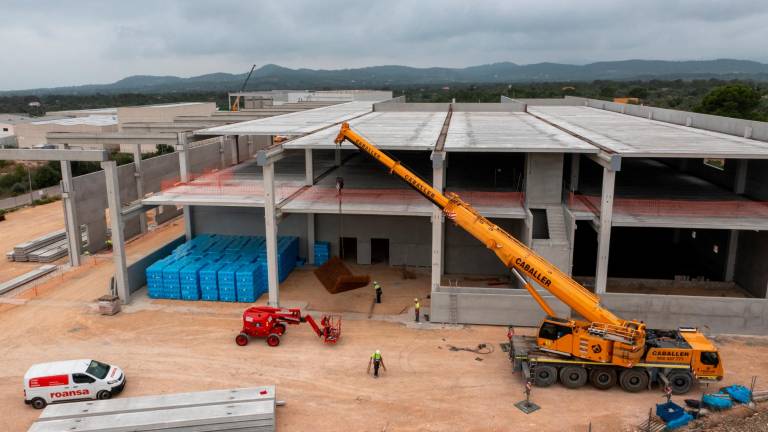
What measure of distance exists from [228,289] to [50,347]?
6.85 metres

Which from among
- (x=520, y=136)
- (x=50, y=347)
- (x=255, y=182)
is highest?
(x=520, y=136)

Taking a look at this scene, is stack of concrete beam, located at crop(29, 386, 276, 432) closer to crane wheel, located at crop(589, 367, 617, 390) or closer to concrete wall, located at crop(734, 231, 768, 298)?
crane wheel, located at crop(589, 367, 617, 390)

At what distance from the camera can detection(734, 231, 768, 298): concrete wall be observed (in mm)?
22266

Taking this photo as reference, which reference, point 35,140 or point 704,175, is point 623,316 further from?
point 35,140

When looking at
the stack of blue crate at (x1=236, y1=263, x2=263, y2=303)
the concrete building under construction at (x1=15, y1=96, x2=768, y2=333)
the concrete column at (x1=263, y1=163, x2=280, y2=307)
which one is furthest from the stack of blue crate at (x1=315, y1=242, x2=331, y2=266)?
the concrete column at (x1=263, y1=163, x2=280, y2=307)

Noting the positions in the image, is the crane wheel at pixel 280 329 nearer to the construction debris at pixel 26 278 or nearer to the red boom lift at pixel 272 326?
the red boom lift at pixel 272 326

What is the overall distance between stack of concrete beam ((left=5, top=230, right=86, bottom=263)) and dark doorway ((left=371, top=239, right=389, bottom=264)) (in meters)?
16.7

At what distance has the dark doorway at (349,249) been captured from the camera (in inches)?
1133

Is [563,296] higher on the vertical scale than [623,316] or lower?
higher

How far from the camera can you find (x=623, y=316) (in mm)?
20844

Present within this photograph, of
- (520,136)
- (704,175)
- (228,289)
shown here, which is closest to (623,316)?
(520,136)

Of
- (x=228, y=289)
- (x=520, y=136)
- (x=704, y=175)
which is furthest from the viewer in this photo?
(x=704, y=175)

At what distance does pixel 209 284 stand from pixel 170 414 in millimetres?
→ 9841

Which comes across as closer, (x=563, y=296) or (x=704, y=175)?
(x=563, y=296)
